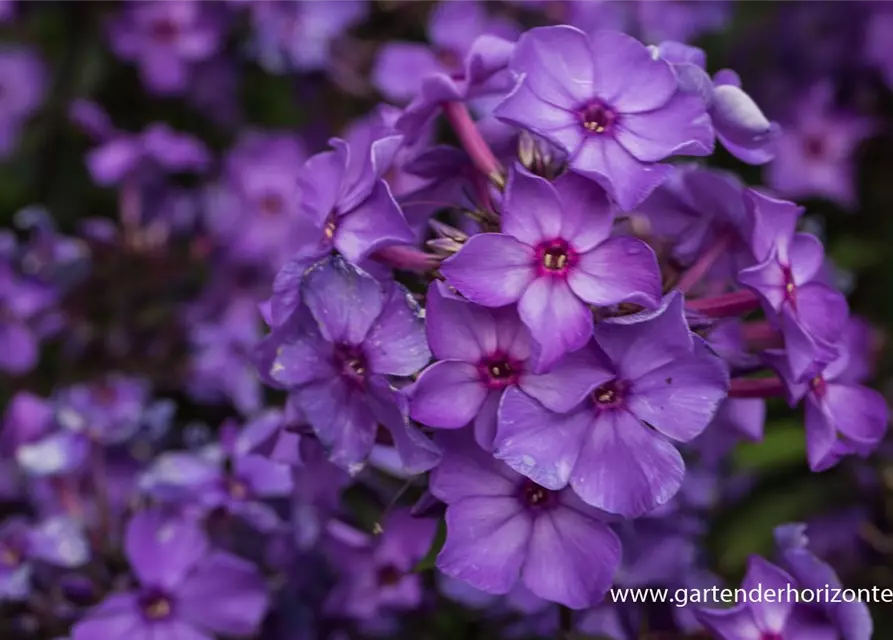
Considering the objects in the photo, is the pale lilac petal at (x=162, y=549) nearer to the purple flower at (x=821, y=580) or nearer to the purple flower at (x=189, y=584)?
the purple flower at (x=189, y=584)

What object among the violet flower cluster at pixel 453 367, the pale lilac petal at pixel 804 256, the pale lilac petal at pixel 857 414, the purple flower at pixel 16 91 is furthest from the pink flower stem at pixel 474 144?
the purple flower at pixel 16 91

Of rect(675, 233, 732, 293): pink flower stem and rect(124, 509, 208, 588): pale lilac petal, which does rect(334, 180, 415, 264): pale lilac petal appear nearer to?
rect(675, 233, 732, 293): pink flower stem

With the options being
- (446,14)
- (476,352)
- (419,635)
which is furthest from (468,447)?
(446,14)

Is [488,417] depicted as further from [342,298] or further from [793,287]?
[793,287]

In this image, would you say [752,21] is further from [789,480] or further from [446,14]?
[789,480]

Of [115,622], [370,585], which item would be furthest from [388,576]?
[115,622]
